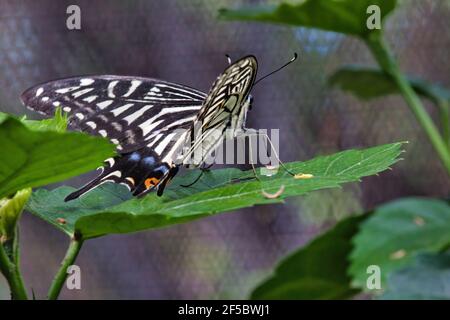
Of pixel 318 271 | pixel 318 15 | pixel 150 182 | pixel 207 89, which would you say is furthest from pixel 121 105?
pixel 207 89

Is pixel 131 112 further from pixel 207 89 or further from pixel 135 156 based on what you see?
pixel 207 89

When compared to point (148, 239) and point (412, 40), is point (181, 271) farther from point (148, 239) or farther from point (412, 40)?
point (412, 40)

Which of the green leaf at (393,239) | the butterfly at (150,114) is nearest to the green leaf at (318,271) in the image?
the green leaf at (393,239)

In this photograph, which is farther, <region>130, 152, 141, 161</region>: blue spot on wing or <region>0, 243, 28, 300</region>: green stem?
<region>130, 152, 141, 161</region>: blue spot on wing

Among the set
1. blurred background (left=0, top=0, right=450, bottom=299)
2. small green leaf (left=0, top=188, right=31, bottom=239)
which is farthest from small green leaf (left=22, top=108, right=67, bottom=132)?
blurred background (left=0, top=0, right=450, bottom=299)

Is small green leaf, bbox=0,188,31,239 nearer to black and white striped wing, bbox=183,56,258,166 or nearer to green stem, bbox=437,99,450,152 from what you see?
black and white striped wing, bbox=183,56,258,166
